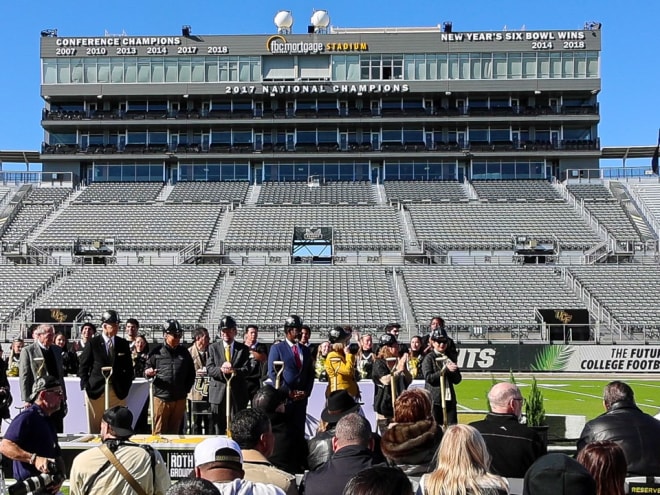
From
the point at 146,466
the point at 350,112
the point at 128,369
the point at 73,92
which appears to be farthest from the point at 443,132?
the point at 146,466

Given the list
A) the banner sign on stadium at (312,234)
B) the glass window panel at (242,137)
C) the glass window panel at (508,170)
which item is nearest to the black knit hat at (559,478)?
Result: the banner sign on stadium at (312,234)

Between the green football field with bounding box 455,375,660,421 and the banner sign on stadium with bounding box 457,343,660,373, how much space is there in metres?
1.10

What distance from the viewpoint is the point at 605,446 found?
4.71m

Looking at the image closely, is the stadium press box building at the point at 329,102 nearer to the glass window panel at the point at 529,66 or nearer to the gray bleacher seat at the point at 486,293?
the glass window panel at the point at 529,66

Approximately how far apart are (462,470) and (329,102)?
45121mm

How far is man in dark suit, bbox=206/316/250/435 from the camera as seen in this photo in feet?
35.3

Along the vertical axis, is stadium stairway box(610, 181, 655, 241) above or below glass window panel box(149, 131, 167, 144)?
below

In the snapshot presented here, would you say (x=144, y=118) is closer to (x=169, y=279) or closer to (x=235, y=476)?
(x=169, y=279)

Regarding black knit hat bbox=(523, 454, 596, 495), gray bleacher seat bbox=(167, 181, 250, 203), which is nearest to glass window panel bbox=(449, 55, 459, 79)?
gray bleacher seat bbox=(167, 181, 250, 203)

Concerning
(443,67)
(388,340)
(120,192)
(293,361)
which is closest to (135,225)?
(120,192)

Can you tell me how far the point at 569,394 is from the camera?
70.7ft

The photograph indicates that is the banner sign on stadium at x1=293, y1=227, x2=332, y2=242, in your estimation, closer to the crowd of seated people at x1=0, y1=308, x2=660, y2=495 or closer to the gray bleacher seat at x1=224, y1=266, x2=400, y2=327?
the gray bleacher seat at x1=224, y1=266, x2=400, y2=327

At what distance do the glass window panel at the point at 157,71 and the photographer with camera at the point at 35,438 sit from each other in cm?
4331

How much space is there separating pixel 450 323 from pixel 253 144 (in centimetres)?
2148
